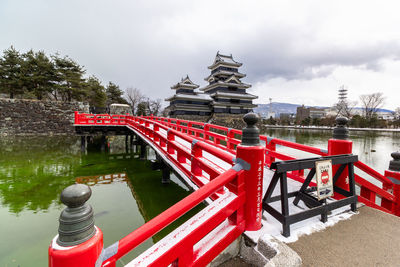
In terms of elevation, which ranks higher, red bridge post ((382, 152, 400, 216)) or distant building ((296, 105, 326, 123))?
distant building ((296, 105, 326, 123))

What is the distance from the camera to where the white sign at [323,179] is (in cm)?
199

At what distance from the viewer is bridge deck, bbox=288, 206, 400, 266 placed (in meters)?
1.54

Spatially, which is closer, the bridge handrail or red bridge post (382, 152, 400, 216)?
the bridge handrail

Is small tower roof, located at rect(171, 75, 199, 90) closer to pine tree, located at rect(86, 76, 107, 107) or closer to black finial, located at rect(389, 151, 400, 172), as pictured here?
pine tree, located at rect(86, 76, 107, 107)

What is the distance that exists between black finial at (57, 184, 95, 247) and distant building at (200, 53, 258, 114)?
3419cm

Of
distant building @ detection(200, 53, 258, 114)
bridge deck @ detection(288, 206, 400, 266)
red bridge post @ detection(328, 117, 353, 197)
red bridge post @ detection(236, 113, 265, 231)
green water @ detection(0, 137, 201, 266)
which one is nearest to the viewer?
bridge deck @ detection(288, 206, 400, 266)

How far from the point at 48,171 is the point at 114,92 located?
119ft

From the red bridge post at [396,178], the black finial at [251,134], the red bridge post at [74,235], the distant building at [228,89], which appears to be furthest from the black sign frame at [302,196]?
the distant building at [228,89]

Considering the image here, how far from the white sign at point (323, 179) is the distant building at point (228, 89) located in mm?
32963

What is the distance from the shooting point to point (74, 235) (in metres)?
0.98

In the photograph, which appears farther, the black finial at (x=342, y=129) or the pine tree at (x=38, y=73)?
the pine tree at (x=38, y=73)

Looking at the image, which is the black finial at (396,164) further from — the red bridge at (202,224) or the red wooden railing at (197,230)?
the red wooden railing at (197,230)

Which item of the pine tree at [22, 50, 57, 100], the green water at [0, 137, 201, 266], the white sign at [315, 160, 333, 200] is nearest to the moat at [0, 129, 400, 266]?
the green water at [0, 137, 201, 266]

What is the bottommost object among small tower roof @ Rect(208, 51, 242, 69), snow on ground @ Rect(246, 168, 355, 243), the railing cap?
snow on ground @ Rect(246, 168, 355, 243)
